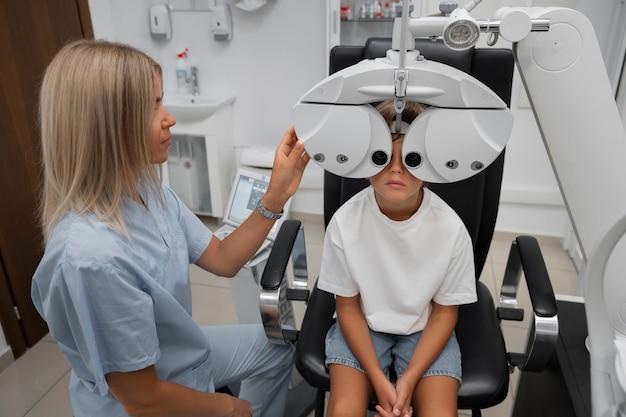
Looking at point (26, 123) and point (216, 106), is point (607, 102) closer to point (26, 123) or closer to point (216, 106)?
point (26, 123)

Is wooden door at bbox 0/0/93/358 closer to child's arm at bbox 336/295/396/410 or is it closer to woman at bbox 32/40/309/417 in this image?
woman at bbox 32/40/309/417

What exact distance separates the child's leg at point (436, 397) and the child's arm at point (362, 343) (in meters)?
0.07

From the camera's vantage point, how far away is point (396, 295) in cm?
107

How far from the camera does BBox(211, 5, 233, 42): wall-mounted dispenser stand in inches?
104

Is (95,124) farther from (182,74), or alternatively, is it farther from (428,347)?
(182,74)

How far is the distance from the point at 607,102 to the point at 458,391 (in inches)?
24.6

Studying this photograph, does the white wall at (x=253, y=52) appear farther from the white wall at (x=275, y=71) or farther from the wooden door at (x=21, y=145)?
the wooden door at (x=21, y=145)

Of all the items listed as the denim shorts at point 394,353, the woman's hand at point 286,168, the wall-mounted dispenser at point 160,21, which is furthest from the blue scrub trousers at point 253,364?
the wall-mounted dispenser at point 160,21

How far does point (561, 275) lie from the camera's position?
2.45 meters

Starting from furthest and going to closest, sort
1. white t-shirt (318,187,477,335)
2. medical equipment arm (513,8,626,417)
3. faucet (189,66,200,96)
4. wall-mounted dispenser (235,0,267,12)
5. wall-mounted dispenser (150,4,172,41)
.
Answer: faucet (189,66,200,96) → wall-mounted dispenser (150,4,172,41) → wall-mounted dispenser (235,0,267,12) → white t-shirt (318,187,477,335) → medical equipment arm (513,8,626,417)

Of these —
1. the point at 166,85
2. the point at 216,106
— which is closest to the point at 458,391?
the point at 216,106

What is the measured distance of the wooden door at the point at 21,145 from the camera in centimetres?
174

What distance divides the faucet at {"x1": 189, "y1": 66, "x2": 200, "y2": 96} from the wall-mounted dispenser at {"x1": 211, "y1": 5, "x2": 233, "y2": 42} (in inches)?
9.6

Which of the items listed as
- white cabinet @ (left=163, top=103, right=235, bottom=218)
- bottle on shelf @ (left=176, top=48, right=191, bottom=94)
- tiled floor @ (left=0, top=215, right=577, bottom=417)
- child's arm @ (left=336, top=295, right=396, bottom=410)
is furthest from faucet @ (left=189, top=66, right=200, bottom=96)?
child's arm @ (left=336, top=295, right=396, bottom=410)
